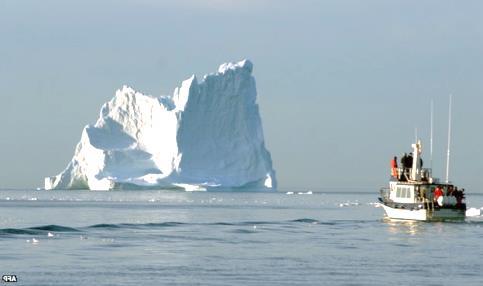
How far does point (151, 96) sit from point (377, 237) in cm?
9227

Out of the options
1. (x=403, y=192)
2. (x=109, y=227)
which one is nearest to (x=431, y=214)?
(x=403, y=192)

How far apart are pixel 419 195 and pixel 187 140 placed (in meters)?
76.2

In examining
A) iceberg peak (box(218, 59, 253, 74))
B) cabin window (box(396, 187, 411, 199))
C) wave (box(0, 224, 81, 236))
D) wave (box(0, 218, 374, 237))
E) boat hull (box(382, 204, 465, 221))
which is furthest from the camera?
iceberg peak (box(218, 59, 253, 74))

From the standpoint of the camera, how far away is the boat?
2293 inches

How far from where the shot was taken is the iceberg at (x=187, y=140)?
133375 millimetres

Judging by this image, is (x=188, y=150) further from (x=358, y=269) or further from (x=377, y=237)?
(x=358, y=269)

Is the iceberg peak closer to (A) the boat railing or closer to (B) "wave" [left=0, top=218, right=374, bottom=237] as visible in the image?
(B) "wave" [left=0, top=218, right=374, bottom=237]

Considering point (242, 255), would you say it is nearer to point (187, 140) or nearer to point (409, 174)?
point (409, 174)

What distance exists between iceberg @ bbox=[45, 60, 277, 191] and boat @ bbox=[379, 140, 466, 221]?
71249 millimetres

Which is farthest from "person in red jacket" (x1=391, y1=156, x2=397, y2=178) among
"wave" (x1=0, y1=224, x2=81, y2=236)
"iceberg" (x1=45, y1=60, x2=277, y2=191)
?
"iceberg" (x1=45, y1=60, x2=277, y2=191)

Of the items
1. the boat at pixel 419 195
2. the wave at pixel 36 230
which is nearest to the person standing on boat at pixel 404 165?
the boat at pixel 419 195

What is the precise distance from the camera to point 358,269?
108ft

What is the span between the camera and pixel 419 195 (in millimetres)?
59406

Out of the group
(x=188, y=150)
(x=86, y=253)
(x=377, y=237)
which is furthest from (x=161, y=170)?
(x=86, y=253)
